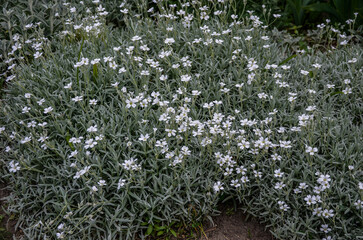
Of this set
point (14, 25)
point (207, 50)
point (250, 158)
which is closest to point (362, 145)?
point (250, 158)

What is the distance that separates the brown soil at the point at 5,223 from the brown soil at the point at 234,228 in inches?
73.9

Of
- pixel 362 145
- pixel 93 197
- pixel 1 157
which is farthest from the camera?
pixel 1 157

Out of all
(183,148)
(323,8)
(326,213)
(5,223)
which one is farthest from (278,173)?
(323,8)

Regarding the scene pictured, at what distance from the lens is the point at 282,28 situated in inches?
235

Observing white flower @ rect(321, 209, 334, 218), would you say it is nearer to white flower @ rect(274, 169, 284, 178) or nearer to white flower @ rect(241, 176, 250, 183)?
white flower @ rect(274, 169, 284, 178)

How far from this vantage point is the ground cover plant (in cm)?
327

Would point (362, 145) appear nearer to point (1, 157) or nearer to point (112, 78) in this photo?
point (112, 78)

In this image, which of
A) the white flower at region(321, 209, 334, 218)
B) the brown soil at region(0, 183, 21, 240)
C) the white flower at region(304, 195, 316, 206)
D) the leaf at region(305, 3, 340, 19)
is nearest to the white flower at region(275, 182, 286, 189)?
the white flower at region(304, 195, 316, 206)

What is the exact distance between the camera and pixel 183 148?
3.38 meters

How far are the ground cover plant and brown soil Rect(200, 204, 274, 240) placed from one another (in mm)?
124

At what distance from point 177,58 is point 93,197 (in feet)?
6.43

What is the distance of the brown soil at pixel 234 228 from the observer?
343 centimetres

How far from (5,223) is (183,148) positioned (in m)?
1.99

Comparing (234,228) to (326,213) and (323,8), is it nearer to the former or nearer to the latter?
(326,213)
